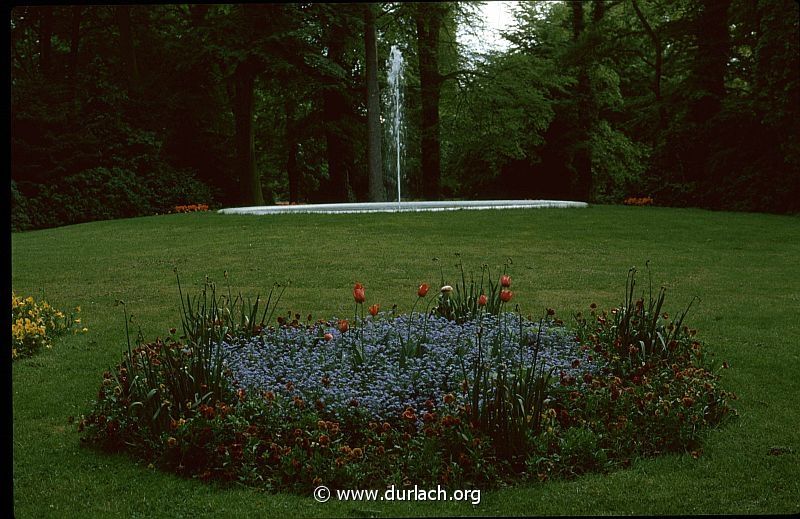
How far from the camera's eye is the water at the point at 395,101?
79.4 ft

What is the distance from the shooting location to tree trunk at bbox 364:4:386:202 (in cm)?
1922

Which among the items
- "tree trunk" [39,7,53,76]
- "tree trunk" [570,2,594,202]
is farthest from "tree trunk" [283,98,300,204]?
"tree trunk" [570,2,594,202]

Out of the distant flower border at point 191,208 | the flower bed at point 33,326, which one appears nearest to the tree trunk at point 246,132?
the distant flower border at point 191,208

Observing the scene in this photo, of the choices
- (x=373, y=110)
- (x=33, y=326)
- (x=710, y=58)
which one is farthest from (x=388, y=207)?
(x=33, y=326)

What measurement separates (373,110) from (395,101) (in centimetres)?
606

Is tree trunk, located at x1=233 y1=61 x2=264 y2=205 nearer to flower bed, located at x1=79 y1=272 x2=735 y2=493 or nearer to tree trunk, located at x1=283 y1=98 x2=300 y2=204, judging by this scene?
tree trunk, located at x1=283 y1=98 x2=300 y2=204

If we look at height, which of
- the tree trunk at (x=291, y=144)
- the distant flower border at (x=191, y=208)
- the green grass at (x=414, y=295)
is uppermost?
the tree trunk at (x=291, y=144)

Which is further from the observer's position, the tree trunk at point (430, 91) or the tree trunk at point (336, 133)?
the tree trunk at point (336, 133)

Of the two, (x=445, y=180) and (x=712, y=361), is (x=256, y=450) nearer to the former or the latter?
(x=712, y=361)

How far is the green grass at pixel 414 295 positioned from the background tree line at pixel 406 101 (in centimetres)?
308

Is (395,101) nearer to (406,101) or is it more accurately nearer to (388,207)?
(406,101)

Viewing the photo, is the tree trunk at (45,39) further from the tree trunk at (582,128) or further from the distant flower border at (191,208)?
the tree trunk at (582,128)

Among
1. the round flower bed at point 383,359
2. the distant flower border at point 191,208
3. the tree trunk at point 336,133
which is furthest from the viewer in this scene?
the tree trunk at point 336,133

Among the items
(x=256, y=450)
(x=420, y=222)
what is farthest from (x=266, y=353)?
(x=420, y=222)
